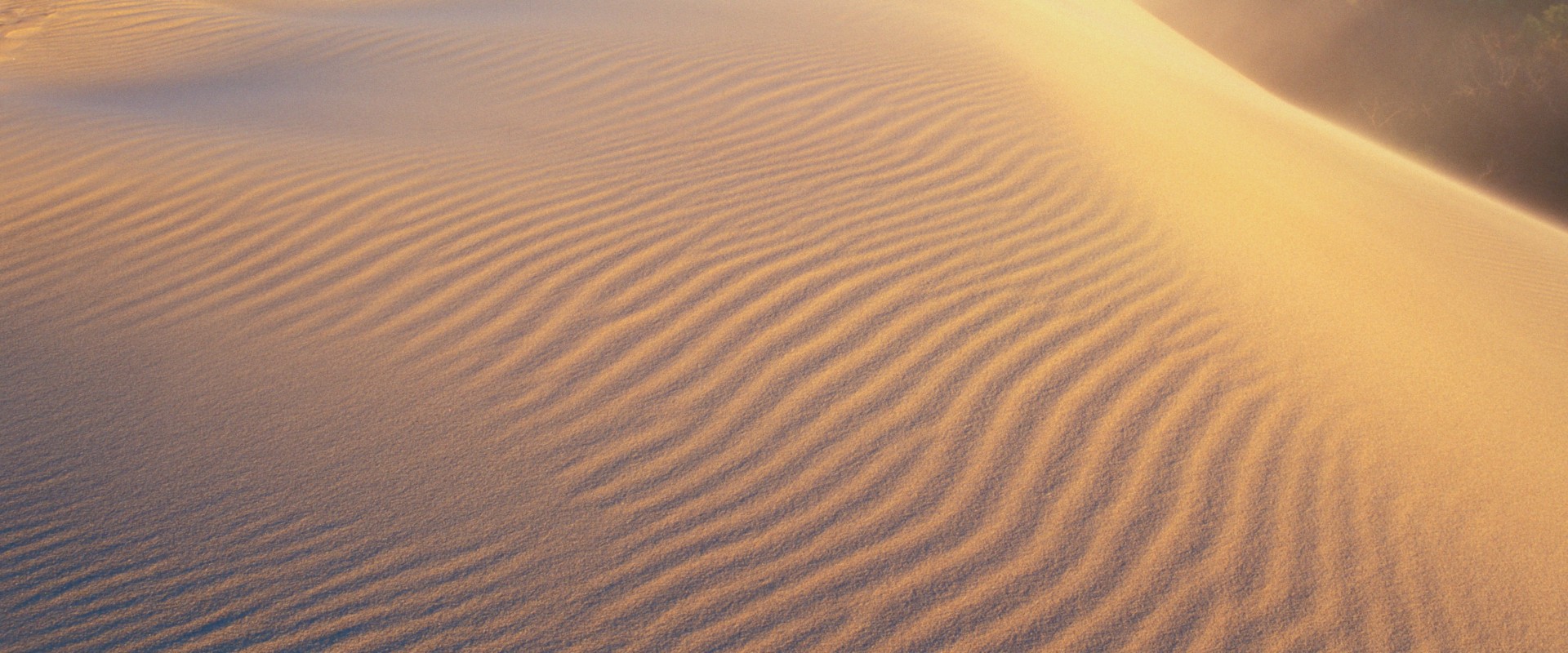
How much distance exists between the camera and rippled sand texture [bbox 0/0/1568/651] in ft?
8.41

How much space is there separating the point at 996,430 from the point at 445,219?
8.92 feet

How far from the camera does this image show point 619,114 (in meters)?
5.72

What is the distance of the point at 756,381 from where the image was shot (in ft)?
11.1

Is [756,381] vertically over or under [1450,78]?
under

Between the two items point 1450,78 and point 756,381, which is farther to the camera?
point 1450,78

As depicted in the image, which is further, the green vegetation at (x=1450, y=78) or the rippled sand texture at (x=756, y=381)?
the green vegetation at (x=1450, y=78)

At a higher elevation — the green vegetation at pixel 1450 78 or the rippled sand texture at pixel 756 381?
the green vegetation at pixel 1450 78

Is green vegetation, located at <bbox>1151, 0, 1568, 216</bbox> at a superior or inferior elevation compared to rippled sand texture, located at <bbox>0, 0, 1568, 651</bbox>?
superior

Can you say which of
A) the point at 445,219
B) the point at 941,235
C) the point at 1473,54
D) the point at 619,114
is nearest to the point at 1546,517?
the point at 941,235

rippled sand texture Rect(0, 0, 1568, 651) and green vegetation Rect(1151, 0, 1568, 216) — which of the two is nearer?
rippled sand texture Rect(0, 0, 1568, 651)

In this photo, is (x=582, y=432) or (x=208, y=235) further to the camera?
(x=208, y=235)

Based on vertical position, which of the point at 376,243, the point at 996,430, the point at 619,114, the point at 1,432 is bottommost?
the point at 1,432

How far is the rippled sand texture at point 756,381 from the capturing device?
2.56 m

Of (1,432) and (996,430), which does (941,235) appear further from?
(1,432)
